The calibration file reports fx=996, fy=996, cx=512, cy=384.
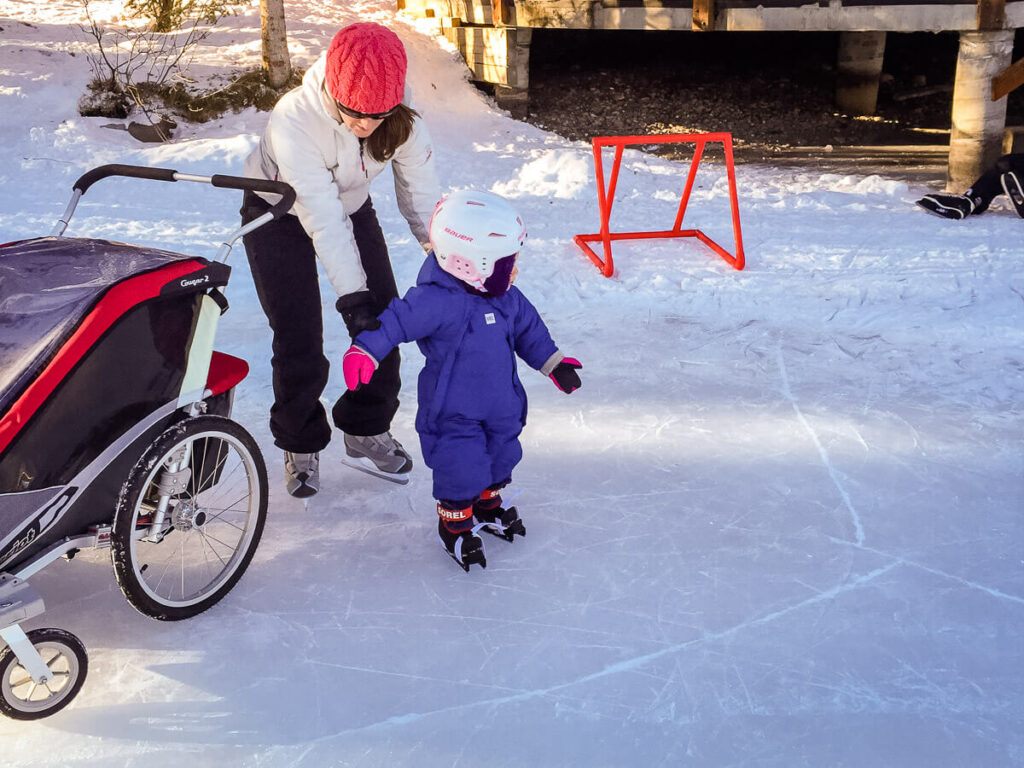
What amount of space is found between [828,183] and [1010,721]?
19.1ft

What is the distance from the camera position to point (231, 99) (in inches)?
392

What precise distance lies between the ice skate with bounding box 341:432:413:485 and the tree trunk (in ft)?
24.1

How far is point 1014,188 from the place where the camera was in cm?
645

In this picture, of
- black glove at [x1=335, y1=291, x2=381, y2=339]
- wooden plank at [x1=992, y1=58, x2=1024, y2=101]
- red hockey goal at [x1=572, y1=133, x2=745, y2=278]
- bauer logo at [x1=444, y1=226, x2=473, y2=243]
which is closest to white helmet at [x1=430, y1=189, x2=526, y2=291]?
bauer logo at [x1=444, y1=226, x2=473, y2=243]

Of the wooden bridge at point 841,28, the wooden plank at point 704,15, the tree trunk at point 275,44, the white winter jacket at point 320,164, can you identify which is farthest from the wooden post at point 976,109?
the tree trunk at point 275,44

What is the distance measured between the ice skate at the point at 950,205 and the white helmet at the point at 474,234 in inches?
186

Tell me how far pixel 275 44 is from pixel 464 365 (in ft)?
26.4

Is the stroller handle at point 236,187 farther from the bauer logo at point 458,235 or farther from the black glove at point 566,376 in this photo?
the black glove at point 566,376

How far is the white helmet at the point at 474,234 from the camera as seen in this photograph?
9.08 feet

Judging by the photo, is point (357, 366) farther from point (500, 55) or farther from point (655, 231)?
point (500, 55)

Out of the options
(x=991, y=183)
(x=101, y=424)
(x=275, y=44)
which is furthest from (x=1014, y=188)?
(x=275, y=44)

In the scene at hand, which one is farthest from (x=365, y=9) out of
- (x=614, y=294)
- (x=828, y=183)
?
(x=614, y=294)

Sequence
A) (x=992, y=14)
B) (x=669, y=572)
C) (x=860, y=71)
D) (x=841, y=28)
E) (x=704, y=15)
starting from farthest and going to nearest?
(x=860, y=71), (x=704, y=15), (x=841, y=28), (x=992, y=14), (x=669, y=572)

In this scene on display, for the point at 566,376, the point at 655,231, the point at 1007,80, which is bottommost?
the point at 655,231
